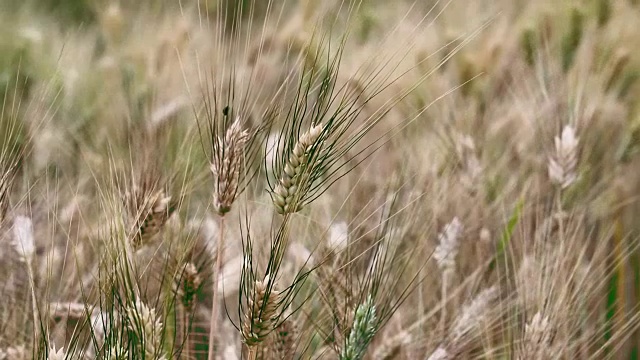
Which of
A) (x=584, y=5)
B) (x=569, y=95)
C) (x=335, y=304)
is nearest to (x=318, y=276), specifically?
(x=335, y=304)

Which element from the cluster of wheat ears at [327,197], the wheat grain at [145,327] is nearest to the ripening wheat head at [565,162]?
the cluster of wheat ears at [327,197]

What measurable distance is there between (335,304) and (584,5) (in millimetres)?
765

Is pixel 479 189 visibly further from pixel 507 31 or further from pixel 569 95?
pixel 507 31

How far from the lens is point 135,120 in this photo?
0.88 meters

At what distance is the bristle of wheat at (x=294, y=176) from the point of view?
0.51 m

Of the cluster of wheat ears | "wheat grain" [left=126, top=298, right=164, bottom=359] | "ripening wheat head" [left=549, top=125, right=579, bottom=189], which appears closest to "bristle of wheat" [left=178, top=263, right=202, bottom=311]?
the cluster of wheat ears

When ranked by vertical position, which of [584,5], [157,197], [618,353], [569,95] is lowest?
[618,353]

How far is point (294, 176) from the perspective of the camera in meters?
0.52

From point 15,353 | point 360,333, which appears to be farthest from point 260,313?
point 15,353

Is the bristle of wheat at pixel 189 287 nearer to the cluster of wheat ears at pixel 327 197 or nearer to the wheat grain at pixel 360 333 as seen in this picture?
the cluster of wheat ears at pixel 327 197

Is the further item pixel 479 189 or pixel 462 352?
pixel 479 189

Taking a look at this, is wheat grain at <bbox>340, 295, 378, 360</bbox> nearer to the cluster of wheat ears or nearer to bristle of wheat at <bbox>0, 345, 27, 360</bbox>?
the cluster of wheat ears

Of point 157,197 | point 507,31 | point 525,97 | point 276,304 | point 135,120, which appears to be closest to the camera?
point 276,304

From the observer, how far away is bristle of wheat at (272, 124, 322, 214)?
509 millimetres
